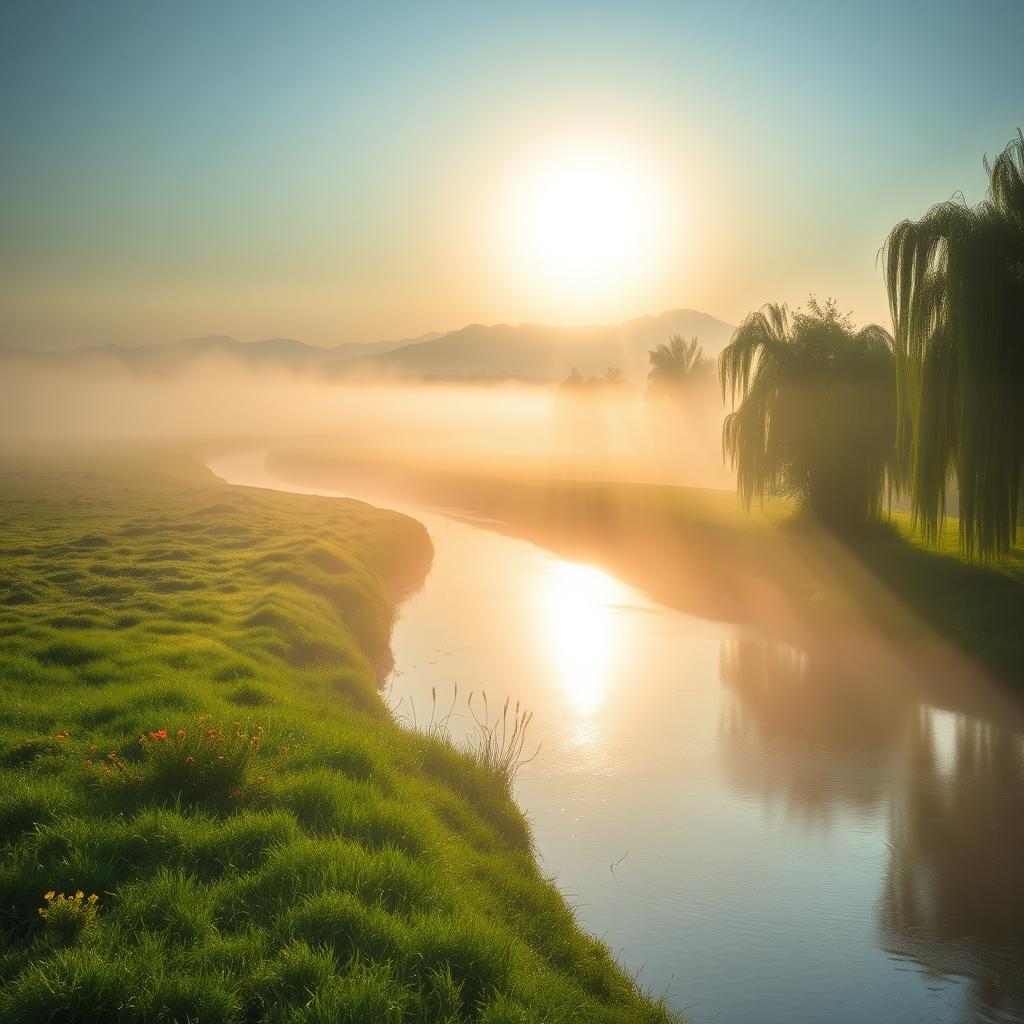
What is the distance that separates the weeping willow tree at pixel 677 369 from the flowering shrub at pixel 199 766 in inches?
3719

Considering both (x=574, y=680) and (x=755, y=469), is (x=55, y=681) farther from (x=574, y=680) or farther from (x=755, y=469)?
(x=755, y=469)

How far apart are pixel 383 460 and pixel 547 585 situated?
281 ft

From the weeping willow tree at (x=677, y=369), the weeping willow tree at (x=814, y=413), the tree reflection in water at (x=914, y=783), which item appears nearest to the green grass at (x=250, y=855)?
the tree reflection in water at (x=914, y=783)

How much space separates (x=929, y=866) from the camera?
Result: 14.1 meters

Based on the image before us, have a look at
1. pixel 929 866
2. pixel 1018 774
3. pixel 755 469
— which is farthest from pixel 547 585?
pixel 929 866

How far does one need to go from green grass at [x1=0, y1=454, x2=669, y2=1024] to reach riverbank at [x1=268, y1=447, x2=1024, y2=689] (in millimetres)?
16799

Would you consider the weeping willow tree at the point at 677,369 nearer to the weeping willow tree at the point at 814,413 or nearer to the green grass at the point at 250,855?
the weeping willow tree at the point at 814,413

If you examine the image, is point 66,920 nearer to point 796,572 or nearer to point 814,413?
point 796,572

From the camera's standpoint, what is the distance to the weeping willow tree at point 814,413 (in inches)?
1422

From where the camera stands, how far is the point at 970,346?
23062 millimetres

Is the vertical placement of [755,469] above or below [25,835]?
above

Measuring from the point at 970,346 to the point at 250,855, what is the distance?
22088 mm

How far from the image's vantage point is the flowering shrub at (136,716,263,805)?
9.99m

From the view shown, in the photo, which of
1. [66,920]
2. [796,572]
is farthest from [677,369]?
[66,920]
